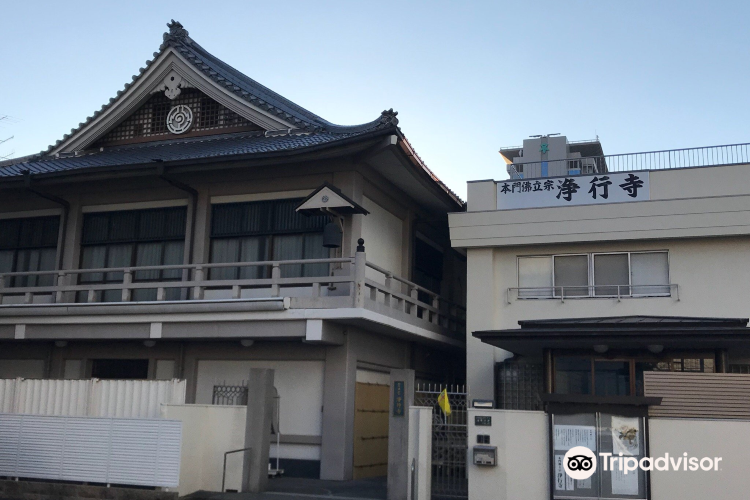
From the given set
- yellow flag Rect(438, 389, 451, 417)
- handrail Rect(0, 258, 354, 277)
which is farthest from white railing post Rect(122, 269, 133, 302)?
yellow flag Rect(438, 389, 451, 417)

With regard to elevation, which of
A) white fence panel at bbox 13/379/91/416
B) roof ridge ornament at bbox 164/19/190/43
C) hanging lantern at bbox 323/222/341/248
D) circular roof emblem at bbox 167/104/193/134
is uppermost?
roof ridge ornament at bbox 164/19/190/43

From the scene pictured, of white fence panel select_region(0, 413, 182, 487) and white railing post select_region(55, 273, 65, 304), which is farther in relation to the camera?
white railing post select_region(55, 273, 65, 304)

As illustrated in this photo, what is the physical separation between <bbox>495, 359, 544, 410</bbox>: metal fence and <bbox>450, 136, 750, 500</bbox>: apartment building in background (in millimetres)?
27

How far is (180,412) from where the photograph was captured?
48.6ft

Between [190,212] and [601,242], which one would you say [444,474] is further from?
[190,212]

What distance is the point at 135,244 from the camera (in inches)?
843

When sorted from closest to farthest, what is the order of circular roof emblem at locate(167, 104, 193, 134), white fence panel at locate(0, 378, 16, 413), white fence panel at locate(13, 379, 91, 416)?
white fence panel at locate(13, 379, 91, 416)
white fence panel at locate(0, 378, 16, 413)
circular roof emblem at locate(167, 104, 193, 134)

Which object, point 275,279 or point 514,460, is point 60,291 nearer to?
point 275,279

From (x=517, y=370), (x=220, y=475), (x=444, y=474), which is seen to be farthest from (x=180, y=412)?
(x=517, y=370)

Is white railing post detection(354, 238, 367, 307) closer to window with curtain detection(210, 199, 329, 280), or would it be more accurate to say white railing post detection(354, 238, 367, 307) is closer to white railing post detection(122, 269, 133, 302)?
window with curtain detection(210, 199, 329, 280)

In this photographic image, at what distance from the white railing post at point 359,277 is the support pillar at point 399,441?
2.61 meters

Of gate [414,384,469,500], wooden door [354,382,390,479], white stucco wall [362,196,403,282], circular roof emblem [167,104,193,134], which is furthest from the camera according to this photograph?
circular roof emblem [167,104,193,134]

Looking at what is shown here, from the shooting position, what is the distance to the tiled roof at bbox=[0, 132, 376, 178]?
19266 mm

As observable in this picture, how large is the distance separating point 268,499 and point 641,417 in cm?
688
